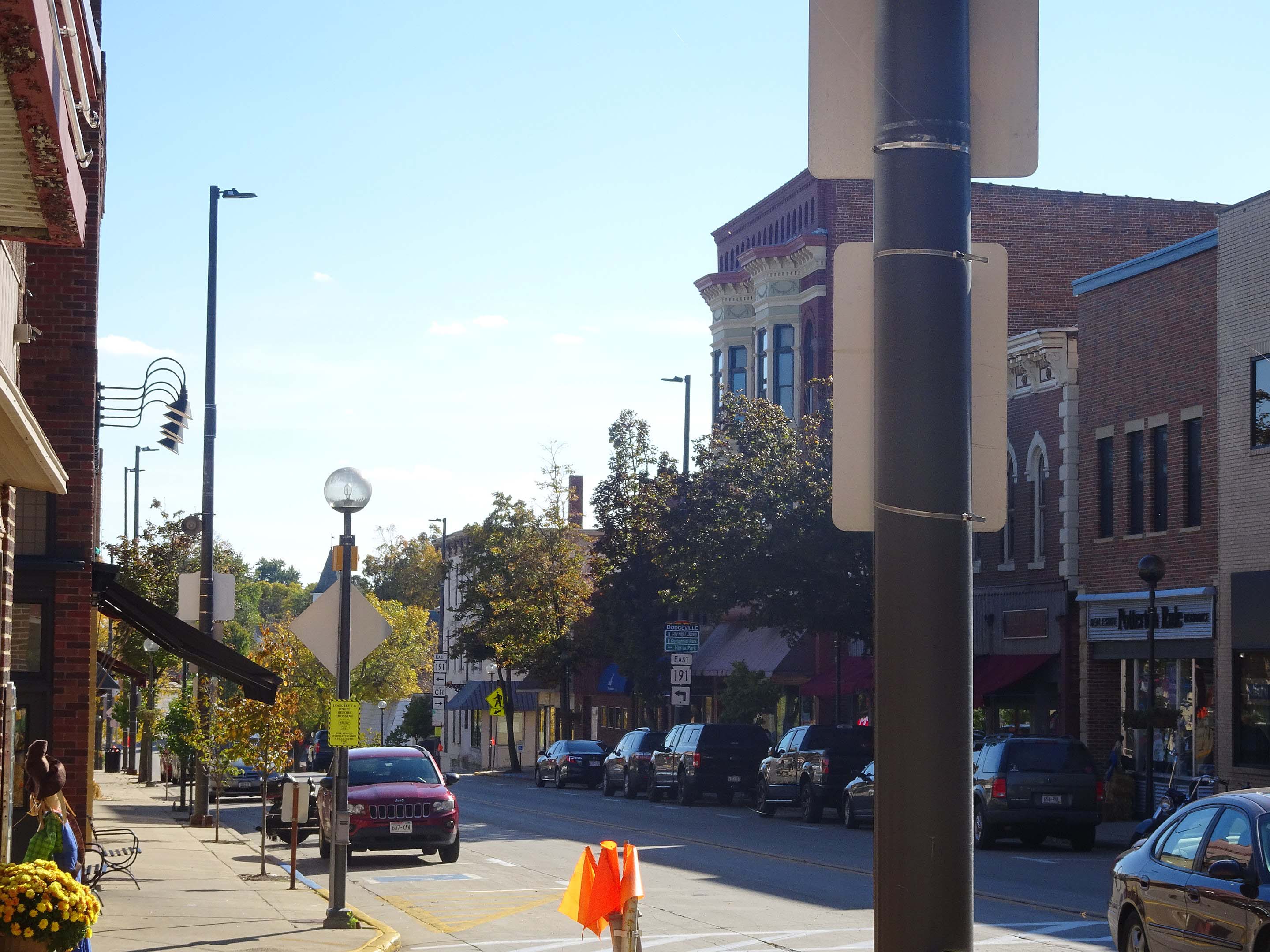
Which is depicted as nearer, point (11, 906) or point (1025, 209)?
point (11, 906)

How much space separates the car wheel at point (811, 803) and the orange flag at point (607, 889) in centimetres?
2236

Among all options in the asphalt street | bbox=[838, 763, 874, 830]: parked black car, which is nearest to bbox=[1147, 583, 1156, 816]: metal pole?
the asphalt street

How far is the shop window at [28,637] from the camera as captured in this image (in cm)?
1677

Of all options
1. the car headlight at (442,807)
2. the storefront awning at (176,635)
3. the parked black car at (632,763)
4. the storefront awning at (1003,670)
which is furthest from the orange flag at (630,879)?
the parked black car at (632,763)

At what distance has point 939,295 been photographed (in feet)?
12.7

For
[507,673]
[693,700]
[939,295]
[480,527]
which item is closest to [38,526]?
[939,295]

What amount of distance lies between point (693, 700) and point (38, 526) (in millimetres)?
41544

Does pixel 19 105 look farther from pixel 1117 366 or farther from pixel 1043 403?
pixel 1043 403

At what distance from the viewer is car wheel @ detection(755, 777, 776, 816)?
3347 centimetres

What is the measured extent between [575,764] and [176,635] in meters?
32.4

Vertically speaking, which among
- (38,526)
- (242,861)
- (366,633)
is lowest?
(242,861)

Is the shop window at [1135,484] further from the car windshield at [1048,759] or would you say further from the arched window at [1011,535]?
the car windshield at [1048,759]

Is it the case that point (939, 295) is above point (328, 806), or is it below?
above

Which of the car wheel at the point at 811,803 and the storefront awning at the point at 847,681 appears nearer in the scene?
the car wheel at the point at 811,803
